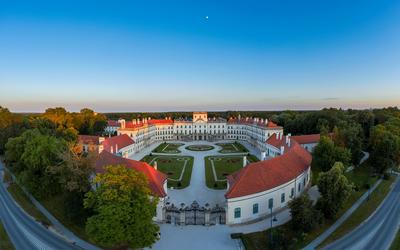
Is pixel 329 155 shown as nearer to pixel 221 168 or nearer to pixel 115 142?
pixel 221 168

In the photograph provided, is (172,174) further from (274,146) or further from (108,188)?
(108,188)

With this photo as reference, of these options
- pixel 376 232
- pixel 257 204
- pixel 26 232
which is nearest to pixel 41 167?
pixel 26 232

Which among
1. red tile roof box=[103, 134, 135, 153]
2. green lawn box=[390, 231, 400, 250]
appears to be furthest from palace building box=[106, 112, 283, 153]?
green lawn box=[390, 231, 400, 250]

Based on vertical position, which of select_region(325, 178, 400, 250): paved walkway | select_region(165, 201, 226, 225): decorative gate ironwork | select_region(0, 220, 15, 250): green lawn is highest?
select_region(165, 201, 226, 225): decorative gate ironwork

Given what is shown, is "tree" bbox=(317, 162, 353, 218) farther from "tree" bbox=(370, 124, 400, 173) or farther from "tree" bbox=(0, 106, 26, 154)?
"tree" bbox=(0, 106, 26, 154)

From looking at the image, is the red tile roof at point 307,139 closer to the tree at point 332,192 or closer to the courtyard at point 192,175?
the courtyard at point 192,175
